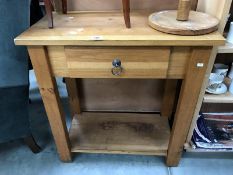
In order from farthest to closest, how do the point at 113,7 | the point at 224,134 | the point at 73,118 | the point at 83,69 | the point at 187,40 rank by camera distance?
the point at 73,118 < the point at 224,134 < the point at 113,7 < the point at 83,69 < the point at 187,40

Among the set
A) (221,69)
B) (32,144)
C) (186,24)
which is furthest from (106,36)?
(32,144)

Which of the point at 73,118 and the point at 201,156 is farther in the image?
the point at 73,118

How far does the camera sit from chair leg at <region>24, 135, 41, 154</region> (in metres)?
1.12

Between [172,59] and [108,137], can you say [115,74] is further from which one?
[108,137]

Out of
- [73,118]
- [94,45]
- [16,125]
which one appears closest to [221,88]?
[94,45]

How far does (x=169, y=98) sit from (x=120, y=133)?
1.14 ft

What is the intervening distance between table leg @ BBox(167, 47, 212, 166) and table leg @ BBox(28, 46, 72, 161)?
1.63 ft

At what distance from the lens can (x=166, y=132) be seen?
1.16m

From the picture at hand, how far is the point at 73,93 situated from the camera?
123cm

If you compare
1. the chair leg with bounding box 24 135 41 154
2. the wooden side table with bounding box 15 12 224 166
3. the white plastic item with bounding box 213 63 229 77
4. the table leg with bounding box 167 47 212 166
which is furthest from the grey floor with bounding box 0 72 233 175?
the white plastic item with bounding box 213 63 229 77

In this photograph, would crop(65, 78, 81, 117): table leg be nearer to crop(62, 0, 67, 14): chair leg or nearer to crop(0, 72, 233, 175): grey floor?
crop(0, 72, 233, 175): grey floor

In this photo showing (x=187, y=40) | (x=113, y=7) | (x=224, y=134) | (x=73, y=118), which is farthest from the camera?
(x=73, y=118)

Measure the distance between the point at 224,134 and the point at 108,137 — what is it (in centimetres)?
61

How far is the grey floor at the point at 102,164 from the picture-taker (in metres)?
1.08
